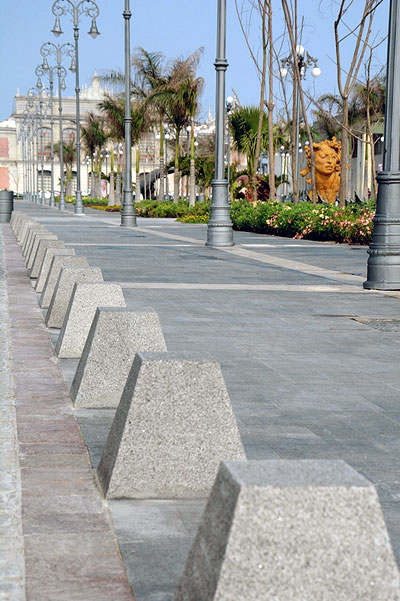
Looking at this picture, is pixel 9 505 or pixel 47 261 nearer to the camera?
pixel 9 505

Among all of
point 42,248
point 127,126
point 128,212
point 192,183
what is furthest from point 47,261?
point 192,183

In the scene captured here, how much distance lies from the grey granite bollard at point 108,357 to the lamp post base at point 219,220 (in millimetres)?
17124

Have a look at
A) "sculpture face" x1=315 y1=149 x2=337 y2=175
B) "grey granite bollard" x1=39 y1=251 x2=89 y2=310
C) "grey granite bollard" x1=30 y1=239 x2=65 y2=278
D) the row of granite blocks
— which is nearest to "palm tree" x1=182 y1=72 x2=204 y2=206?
"sculpture face" x1=315 y1=149 x2=337 y2=175

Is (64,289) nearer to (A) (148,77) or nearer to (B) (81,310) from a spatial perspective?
(B) (81,310)

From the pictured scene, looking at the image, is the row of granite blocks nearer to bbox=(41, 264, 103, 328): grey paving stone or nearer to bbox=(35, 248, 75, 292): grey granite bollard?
bbox=(41, 264, 103, 328): grey paving stone

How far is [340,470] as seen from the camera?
8.39ft

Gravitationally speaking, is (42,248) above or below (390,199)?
below

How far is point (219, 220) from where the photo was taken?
23.0 meters

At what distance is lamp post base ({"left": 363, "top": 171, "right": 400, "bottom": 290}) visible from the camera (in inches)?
518

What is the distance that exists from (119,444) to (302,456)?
3.78 feet

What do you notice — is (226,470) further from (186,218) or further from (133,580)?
(186,218)

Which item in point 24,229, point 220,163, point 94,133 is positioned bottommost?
point 24,229

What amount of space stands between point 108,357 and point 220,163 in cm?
1741

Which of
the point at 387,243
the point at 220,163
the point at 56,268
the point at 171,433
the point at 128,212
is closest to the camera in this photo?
the point at 171,433
